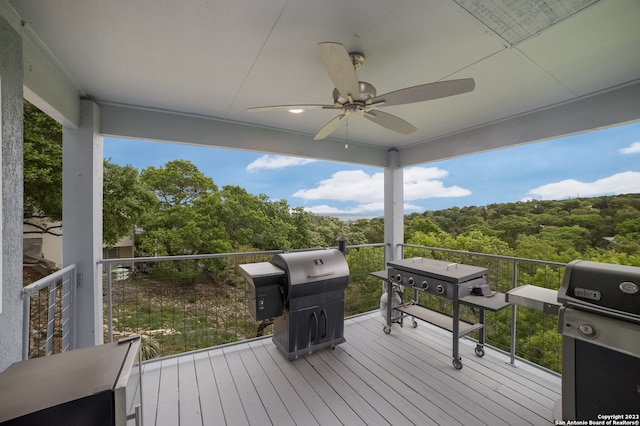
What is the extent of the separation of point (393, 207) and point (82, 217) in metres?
3.87

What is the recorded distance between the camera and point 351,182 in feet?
37.3

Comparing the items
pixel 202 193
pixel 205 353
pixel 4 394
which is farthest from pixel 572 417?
pixel 202 193

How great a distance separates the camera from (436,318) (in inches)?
113

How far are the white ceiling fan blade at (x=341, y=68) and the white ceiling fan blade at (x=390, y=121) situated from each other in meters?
0.33

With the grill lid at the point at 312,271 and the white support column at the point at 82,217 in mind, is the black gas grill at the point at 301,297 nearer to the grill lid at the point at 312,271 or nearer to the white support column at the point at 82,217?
the grill lid at the point at 312,271

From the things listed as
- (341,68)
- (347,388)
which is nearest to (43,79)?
(341,68)

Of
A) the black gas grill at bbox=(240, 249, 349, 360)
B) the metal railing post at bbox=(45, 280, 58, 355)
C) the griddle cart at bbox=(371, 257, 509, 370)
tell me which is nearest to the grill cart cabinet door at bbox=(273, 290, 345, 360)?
the black gas grill at bbox=(240, 249, 349, 360)

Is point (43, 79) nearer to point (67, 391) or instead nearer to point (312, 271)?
point (67, 391)

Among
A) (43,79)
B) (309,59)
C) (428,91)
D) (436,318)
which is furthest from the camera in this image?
(436,318)

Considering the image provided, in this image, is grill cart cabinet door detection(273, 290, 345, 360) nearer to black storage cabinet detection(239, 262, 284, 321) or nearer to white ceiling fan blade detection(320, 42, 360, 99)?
black storage cabinet detection(239, 262, 284, 321)

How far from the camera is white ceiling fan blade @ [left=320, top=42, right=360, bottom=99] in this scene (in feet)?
4.26

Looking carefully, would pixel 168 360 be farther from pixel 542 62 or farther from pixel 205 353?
pixel 542 62

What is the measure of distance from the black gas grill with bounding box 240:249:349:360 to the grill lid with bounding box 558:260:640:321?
1.75 metres

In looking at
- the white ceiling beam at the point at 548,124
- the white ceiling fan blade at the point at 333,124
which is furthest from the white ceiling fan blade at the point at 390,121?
the white ceiling beam at the point at 548,124
